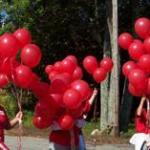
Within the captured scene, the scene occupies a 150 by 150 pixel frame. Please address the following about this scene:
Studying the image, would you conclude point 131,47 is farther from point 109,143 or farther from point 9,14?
point 9,14

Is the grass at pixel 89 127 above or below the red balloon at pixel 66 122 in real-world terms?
below

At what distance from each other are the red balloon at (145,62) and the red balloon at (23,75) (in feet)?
6.79

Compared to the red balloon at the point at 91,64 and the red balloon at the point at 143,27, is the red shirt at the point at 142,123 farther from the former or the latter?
the red balloon at the point at 143,27

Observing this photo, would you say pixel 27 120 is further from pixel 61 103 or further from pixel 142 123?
pixel 61 103

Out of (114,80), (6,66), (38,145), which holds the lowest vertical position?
(38,145)

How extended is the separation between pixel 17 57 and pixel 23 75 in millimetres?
392

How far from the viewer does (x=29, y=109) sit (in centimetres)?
2791

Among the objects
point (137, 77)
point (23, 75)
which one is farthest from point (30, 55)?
point (137, 77)

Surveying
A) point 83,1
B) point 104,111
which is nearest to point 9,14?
point 83,1

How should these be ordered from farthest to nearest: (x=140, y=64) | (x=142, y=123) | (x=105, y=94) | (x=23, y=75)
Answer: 1. (x=105, y=94)
2. (x=142, y=123)
3. (x=140, y=64)
4. (x=23, y=75)

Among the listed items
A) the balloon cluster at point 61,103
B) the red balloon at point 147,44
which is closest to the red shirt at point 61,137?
the balloon cluster at point 61,103

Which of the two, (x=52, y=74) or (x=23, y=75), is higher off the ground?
(x=23, y=75)

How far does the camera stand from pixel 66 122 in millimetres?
8508

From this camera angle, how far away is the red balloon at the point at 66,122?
27.9 ft
